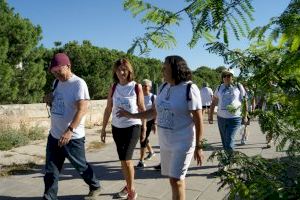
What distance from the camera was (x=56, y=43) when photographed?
Result: 1773 centimetres

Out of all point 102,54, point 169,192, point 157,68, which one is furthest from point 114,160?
point 157,68

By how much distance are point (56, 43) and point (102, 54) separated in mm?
1956

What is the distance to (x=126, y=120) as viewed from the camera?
5.35 meters

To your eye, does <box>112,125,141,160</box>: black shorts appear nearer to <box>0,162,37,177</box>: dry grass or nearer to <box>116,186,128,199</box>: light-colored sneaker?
<box>116,186,128,199</box>: light-colored sneaker

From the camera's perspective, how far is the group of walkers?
4.12 meters

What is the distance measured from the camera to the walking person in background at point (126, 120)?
17.1ft

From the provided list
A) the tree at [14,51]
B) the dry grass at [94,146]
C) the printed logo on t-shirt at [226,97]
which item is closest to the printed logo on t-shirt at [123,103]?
the printed logo on t-shirt at [226,97]

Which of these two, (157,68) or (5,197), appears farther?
(157,68)

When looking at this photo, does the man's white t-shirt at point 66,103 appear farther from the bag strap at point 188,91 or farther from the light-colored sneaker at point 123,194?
the bag strap at point 188,91

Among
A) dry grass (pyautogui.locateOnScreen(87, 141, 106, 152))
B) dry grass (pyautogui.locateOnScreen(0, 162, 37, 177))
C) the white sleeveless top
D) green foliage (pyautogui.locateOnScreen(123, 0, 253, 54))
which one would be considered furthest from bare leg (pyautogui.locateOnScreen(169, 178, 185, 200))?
dry grass (pyautogui.locateOnScreen(87, 141, 106, 152))

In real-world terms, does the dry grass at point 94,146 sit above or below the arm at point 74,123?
below

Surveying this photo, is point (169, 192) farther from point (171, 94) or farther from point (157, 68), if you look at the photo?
point (157, 68)

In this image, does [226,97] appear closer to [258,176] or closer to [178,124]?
[178,124]

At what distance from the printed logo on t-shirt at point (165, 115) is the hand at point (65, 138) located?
1183mm
